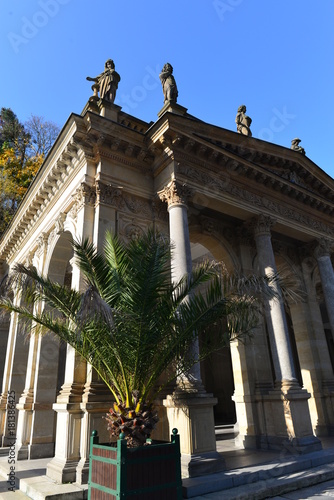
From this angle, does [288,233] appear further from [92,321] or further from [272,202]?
[92,321]

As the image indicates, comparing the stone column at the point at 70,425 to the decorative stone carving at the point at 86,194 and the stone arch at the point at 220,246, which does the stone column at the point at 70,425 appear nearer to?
the decorative stone carving at the point at 86,194

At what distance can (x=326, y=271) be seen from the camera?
14109mm

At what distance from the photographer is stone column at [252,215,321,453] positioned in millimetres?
9523

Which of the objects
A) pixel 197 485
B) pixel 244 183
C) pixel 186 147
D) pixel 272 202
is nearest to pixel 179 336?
pixel 197 485

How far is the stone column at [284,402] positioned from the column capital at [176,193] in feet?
11.7

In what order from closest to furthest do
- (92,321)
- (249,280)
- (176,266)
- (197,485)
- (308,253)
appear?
1. (92,321)
2. (197,485)
3. (249,280)
4. (176,266)
5. (308,253)

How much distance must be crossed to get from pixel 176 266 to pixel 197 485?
4.73 meters

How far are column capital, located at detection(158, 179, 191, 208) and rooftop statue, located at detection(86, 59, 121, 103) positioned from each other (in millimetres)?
3742

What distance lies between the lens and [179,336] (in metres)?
6.56

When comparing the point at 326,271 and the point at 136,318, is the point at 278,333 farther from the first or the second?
the point at 136,318

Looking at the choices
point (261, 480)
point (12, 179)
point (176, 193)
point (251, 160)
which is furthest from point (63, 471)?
point (12, 179)

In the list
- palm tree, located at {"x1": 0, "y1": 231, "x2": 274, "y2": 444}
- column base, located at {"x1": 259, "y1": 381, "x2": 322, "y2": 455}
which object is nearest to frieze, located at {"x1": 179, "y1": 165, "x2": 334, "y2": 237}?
palm tree, located at {"x1": 0, "y1": 231, "x2": 274, "y2": 444}

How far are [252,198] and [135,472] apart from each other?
9.72 m

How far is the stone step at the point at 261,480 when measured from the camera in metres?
6.26
